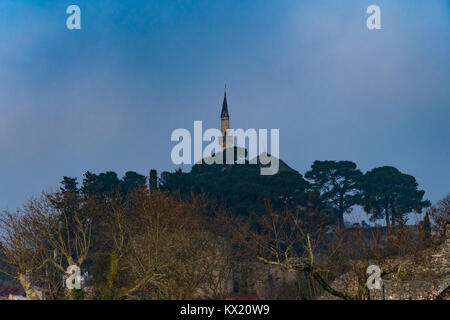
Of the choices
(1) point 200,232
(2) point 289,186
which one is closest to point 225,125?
(2) point 289,186

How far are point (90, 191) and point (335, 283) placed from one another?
26.8 meters

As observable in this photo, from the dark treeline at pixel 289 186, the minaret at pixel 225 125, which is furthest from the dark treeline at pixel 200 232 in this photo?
the minaret at pixel 225 125

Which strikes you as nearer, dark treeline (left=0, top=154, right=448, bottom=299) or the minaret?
dark treeline (left=0, top=154, right=448, bottom=299)

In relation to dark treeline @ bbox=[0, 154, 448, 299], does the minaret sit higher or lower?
higher

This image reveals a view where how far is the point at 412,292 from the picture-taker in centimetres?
2473

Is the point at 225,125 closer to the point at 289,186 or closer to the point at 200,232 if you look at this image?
the point at 289,186

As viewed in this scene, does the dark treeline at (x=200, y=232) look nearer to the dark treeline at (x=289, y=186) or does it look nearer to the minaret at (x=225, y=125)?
the dark treeline at (x=289, y=186)

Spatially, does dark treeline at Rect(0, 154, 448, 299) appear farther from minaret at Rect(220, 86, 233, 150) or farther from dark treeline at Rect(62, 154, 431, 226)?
minaret at Rect(220, 86, 233, 150)

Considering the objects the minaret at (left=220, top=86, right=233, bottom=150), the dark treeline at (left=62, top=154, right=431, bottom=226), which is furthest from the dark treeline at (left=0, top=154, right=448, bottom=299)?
the minaret at (left=220, top=86, right=233, bottom=150)

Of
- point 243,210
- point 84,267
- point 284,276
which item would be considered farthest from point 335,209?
point 84,267

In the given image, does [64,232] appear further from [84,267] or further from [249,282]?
[249,282]

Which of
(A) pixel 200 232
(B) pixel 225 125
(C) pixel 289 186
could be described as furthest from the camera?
(B) pixel 225 125

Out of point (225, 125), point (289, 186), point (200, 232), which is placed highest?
point (225, 125)

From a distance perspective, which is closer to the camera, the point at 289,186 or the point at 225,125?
the point at 289,186
